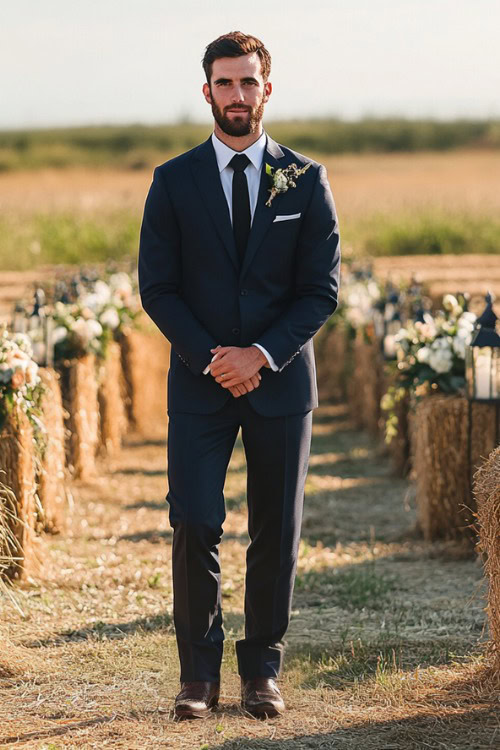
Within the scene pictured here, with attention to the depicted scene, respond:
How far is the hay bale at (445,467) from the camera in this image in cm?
666

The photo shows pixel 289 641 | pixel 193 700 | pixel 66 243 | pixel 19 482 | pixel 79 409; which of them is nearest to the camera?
pixel 193 700

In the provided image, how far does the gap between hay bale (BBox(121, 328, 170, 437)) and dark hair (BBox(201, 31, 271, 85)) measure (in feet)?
22.9

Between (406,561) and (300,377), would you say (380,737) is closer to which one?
(300,377)

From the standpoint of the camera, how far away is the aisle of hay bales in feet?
12.9

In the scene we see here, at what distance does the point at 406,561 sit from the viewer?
21.7 ft

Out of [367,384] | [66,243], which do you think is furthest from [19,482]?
[66,243]

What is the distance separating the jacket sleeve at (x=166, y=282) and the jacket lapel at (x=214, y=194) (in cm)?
12

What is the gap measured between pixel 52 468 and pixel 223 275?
3102 millimetres

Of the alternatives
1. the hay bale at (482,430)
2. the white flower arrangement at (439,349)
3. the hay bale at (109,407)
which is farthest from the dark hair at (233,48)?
the hay bale at (109,407)

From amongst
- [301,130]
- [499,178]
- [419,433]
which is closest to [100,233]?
[419,433]

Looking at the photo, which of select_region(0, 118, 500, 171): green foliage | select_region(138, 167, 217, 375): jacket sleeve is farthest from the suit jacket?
select_region(0, 118, 500, 171): green foliage

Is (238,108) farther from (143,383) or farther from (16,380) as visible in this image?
(143,383)

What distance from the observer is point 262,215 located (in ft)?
13.2

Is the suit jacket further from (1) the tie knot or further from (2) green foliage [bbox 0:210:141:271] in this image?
(2) green foliage [bbox 0:210:141:271]
